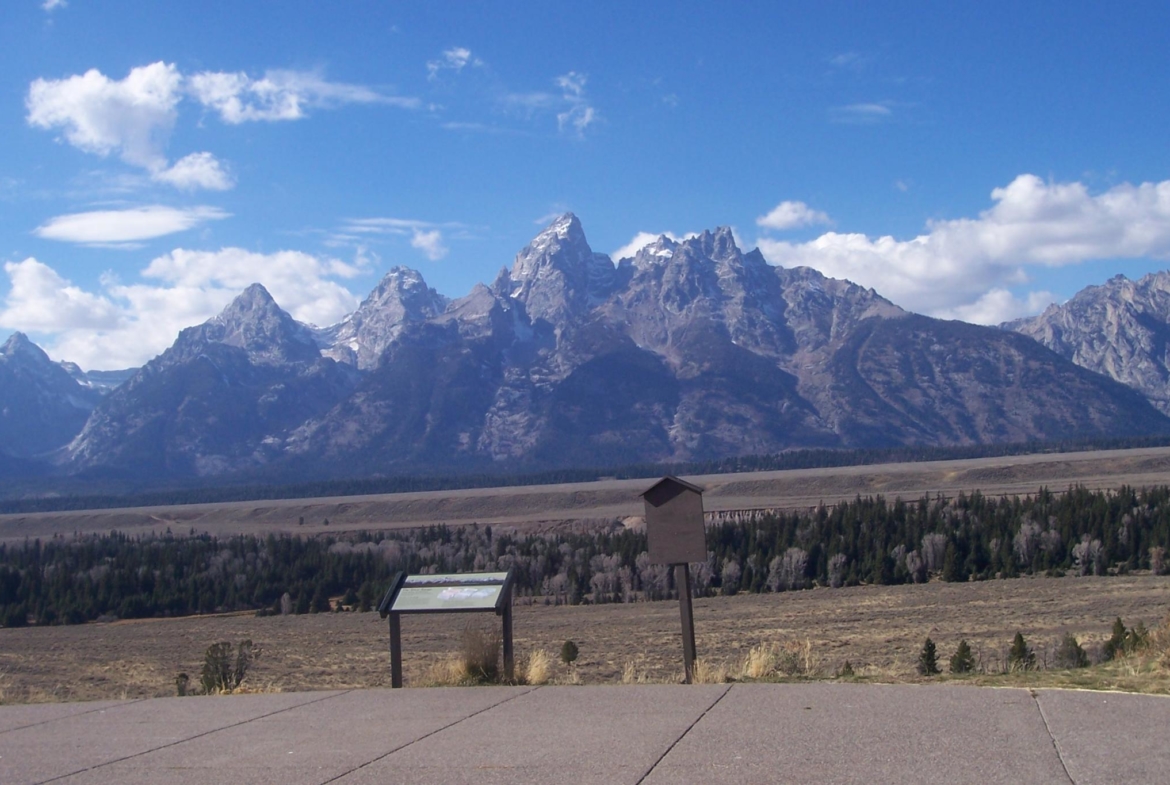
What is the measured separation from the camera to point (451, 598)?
13430 millimetres

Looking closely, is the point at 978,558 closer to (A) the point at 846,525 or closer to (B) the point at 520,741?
(A) the point at 846,525

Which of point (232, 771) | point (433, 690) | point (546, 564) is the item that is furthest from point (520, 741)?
point (546, 564)

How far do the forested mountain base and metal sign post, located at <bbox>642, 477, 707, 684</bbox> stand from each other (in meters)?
42.1

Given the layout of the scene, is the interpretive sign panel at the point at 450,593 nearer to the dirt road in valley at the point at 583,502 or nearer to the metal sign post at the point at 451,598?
the metal sign post at the point at 451,598

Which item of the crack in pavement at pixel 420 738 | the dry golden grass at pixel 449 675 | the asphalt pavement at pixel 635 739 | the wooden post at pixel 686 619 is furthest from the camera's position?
the dry golden grass at pixel 449 675

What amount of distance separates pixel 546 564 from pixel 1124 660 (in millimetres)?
58577

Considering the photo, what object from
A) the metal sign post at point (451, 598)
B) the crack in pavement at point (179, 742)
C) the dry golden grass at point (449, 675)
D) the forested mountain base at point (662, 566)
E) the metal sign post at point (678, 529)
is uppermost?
the metal sign post at point (678, 529)

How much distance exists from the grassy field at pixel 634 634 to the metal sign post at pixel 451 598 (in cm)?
904

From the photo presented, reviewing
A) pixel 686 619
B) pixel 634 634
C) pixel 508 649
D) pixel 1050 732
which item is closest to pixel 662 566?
pixel 634 634

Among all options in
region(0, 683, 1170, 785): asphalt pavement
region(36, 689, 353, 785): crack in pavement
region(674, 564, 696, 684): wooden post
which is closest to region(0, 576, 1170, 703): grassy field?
region(674, 564, 696, 684): wooden post

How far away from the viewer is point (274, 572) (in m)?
73.9

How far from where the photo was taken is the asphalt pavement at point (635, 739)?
7781 mm

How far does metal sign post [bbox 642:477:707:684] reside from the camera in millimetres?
13281

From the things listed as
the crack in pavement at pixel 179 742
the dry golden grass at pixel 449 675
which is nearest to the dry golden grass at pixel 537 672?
the dry golden grass at pixel 449 675
